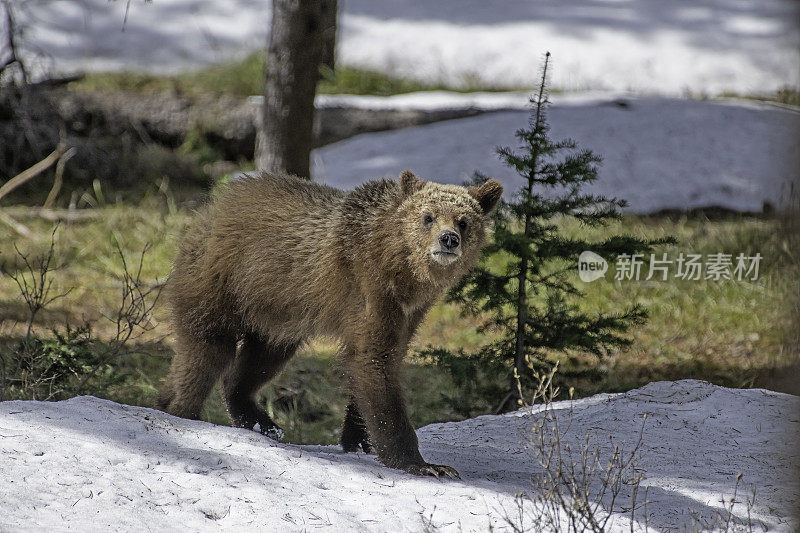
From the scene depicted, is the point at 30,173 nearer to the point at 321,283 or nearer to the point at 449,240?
the point at 321,283

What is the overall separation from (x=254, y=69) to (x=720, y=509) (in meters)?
9.39

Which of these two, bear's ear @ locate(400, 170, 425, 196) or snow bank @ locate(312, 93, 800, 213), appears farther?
snow bank @ locate(312, 93, 800, 213)

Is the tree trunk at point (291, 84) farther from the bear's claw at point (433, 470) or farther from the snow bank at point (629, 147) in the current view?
the bear's claw at point (433, 470)

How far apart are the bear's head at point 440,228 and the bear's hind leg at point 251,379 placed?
4.38ft

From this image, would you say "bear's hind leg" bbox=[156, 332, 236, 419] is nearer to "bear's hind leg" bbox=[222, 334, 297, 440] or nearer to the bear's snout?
"bear's hind leg" bbox=[222, 334, 297, 440]

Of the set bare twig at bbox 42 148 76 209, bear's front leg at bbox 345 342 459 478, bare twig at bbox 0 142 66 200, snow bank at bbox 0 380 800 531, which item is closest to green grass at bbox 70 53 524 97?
bare twig at bbox 42 148 76 209

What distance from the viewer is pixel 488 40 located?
14.3 metres

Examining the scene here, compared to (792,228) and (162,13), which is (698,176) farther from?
(162,13)

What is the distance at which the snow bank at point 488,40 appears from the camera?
13.2 metres

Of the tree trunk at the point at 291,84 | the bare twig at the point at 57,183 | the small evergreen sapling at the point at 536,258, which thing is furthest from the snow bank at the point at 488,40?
the small evergreen sapling at the point at 536,258

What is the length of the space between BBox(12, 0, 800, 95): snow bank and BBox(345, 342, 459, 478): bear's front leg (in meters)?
8.97

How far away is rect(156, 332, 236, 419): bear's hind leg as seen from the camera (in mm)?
4816

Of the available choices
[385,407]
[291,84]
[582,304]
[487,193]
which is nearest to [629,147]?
[582,304]

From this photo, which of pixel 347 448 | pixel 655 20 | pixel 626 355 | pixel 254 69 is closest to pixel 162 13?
pixel 254 69
